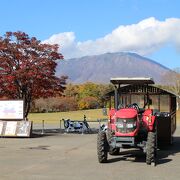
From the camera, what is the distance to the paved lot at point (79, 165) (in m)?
12.9

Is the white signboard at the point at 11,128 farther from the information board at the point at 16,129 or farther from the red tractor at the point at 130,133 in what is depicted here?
the red tractor at the point at 130,133

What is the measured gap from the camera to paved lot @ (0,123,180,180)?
12.9m

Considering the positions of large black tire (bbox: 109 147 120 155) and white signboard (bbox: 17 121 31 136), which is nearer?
large black tire (bbox: 109 147 120 155)

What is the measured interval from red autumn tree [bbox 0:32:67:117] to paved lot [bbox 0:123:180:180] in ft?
36.0

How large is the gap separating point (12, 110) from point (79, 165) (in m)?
15.5

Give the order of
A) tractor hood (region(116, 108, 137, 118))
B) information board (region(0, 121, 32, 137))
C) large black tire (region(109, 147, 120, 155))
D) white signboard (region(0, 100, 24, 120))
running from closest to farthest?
tractor hood (region(116, 108, 137, 118)) → large black tire (region(109, 147, 120, 155)) → information board (region(0, 121, 32, 137)) → white signboard (region(0, 100, 24, 120))

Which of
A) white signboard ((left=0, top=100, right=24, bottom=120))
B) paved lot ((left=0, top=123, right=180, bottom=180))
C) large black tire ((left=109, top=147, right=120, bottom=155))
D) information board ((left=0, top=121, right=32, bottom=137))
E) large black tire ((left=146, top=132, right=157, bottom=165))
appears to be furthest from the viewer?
white signboard ((left=0, top=100, right=24, bottom=120))

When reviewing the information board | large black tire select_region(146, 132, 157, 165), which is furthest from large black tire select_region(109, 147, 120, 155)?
the information board

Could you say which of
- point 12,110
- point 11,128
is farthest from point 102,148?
point 12,110

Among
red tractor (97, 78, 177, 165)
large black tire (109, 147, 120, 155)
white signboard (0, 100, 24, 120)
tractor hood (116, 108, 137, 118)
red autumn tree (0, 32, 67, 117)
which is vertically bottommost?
large black tire (109, 147, 120, 155)

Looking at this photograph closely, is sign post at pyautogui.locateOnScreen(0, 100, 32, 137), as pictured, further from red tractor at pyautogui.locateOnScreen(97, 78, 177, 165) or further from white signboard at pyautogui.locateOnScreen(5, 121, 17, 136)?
red tractor at pyautogui.locateOnScreen(97, 78, 177, 165)

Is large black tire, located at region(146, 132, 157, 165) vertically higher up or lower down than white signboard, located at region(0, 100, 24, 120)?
lower down

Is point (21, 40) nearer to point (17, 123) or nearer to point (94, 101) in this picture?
point (17, 123)

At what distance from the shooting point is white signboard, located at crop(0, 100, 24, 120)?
1173 inches
